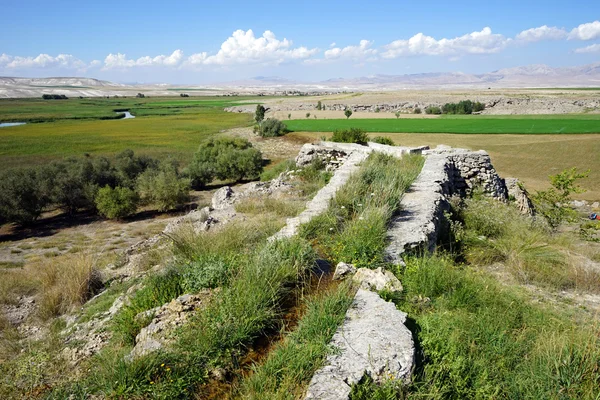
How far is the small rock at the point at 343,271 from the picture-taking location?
4.49m

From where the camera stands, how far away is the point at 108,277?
7.72 metres

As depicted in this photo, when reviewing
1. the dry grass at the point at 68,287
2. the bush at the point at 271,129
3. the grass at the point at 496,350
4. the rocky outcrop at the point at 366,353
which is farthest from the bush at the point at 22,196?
the bush at the point at 271,129

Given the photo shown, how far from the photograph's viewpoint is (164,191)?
899 inches

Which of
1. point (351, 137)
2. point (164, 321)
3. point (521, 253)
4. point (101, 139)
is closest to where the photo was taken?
point (164, 321)

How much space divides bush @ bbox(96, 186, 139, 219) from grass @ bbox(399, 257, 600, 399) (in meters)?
20.9

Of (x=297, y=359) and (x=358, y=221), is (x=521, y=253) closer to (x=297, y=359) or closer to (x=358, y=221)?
(x=358, y=221)

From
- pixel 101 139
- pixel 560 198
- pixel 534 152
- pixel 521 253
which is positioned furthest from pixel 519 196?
pixel 101 139

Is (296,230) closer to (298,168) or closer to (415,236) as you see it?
(415,236)

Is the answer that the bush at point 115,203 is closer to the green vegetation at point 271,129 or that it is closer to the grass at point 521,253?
the grass at point 521,253

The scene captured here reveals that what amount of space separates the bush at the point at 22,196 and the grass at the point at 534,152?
27.9 meters

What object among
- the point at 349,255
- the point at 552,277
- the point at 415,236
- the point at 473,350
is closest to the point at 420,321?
the point at 473,350

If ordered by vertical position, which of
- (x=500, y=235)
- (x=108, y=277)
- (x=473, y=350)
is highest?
(x=473, y=350)

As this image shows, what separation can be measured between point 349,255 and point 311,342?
1950 mm

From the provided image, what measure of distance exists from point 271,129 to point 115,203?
95.6ft
